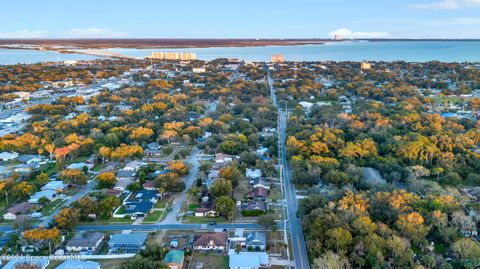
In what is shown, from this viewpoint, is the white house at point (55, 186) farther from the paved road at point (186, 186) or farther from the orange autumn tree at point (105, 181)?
the paved road at point (186, 186)

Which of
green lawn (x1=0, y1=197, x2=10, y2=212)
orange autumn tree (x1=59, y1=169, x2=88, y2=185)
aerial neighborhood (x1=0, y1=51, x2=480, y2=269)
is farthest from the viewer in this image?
orange autumn tree (x1=59, y1=169, x2=88, y2=185)

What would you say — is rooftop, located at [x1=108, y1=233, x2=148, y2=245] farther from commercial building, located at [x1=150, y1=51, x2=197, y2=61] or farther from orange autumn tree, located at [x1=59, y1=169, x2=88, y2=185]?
commercial building, located at [x1=150, y1=51, x2=197, y2=61]

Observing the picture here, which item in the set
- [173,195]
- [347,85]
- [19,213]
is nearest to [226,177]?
[173,195]

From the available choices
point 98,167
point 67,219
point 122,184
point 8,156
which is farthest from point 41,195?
point 8,156

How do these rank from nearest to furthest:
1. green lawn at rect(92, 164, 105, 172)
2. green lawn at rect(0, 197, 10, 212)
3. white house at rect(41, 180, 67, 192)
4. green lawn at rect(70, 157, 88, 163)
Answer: green lawn at rect(0, 197, 10, 212) → white house at rect(41, 180, 67, 192) → green lawn at rect(92, 164, 105, 172) → green lawn at rect(70, 157, 88, 163)

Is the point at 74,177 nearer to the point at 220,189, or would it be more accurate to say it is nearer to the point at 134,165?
the point at 134,165

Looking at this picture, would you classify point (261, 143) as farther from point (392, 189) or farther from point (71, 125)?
point (71, 125)

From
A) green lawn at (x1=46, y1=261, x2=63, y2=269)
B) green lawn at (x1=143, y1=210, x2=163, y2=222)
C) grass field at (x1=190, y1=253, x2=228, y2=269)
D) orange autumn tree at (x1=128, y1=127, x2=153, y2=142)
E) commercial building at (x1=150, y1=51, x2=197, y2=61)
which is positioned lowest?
green lawn at (x1=46, y1=261, x2=63, y2=269)

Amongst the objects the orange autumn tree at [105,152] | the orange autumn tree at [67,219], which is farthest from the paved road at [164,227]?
the orange autumn tree at [105,152]

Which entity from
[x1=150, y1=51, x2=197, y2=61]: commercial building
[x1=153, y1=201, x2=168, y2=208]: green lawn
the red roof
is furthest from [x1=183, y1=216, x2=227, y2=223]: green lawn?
[x1=150, y1=51, x2=197, y2=61]: commercial building
